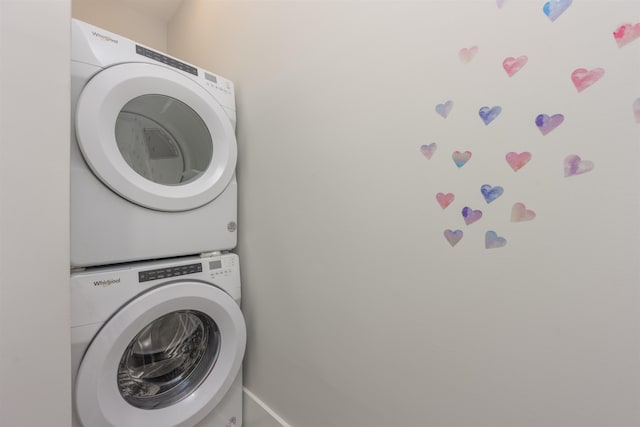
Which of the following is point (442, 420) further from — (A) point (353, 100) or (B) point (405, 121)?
(A) point (353, 100)

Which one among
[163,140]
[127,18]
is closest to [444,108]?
[163,140]

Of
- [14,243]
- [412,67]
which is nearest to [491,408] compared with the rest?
[412,67]

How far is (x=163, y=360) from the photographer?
115 centimetres

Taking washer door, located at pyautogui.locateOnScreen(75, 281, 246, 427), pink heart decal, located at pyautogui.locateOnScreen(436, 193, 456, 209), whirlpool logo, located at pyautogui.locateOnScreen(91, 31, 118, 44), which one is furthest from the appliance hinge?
pink heart decal, located at pyautogui.locateOnScreen(436, 193, 456, 209)

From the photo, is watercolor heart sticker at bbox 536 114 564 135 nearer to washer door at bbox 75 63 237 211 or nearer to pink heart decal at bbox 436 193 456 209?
pink heart decal at bbox 436 193 456 209

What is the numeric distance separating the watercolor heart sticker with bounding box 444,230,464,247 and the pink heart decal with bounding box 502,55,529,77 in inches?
13.7

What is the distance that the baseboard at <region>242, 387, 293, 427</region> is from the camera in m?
1.19

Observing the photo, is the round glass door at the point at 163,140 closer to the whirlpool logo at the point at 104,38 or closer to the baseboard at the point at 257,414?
the whirlpool logo at the point at 104,38

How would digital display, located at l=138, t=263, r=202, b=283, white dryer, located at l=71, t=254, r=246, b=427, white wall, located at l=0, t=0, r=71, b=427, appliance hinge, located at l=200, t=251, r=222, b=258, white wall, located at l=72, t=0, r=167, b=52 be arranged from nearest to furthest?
white wall, located at l=0, t=0, r=71, b=427 → white dryer, located at l=71, t=254, r=246, b=427 → digital display, located at l=138, t=263, r=202, b=283 → appliance hinge, located at l=200, t=251, r=222, b=258 → white wall, located at l=72, t=0, r=167, b=52

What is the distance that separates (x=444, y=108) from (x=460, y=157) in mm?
127

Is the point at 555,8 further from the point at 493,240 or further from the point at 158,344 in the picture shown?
the point at 158,344

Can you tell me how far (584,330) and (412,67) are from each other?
676 mm

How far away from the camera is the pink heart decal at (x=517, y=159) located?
22.2 inches

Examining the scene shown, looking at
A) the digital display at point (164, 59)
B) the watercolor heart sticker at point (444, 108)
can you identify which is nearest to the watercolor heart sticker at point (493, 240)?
the watercolor heart sticker at point (444, 108)
